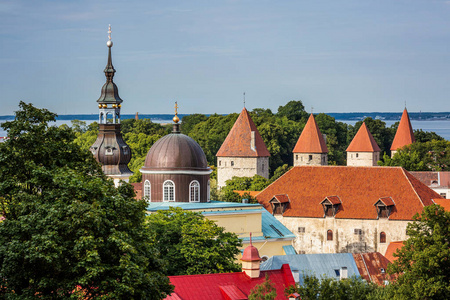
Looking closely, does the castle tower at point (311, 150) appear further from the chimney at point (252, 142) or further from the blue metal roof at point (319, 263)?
the blue metal roof at point (319, 263)

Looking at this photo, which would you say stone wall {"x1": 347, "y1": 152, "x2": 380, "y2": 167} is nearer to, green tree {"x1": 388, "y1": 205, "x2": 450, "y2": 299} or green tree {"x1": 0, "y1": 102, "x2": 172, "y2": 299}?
green tree {"x1": 388, "y1": 205, "x2": 450, "y2": 299}

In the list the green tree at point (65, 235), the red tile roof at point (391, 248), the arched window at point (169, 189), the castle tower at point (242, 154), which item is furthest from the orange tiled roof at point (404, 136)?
the green tree at point (65, 235)

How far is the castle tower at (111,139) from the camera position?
64625mm

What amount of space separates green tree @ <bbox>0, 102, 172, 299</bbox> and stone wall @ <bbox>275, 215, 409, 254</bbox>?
42113mm

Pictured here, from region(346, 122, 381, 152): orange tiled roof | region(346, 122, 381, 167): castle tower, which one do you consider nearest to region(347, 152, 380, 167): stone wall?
region(346, 122, 381, 167): castle tower

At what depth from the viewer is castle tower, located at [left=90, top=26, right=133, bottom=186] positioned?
64625 mm

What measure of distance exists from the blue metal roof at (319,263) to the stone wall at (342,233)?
54.2ft

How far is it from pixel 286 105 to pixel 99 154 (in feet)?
260

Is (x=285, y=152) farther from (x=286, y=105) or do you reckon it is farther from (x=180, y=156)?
(x=180, y=156)

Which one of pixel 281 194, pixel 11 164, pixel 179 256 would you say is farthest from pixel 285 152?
pixel 11 164

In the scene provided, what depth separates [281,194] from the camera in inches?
2719

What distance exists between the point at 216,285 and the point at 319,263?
1387 cm

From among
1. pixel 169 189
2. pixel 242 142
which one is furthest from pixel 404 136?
pixel 169 189

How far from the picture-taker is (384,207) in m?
66.9
